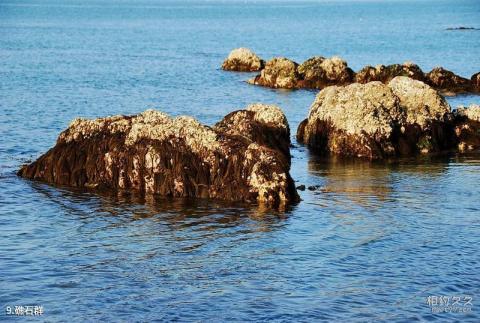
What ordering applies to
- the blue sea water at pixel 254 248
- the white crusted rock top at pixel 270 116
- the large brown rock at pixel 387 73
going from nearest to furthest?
1. the blue sea water at pixel 254 248
2. the white crusted rock top at pixel 270 116
3. the large brown rock at pixel 387 73

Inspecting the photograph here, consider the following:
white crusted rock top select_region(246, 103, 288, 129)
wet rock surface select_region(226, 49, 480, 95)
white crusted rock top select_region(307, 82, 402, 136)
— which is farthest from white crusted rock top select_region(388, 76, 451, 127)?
wet rock surface select_region(226, 49, 480, 95)

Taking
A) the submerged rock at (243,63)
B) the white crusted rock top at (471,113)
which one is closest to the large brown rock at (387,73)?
the submerged rock at (243,63)

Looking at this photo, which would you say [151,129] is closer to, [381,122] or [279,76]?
[381,122]

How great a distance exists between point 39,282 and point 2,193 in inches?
376

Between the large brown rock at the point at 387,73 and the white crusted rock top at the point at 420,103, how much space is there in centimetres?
2382

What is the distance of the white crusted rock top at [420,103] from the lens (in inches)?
1556

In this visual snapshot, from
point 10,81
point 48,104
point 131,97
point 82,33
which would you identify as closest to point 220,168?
point 48,104

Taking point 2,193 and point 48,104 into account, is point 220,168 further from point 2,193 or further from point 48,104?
point 48,104

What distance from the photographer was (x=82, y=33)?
15325 centimetres

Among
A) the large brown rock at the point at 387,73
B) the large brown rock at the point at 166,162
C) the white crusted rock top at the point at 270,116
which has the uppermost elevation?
the large brown rock at the point at 387,73

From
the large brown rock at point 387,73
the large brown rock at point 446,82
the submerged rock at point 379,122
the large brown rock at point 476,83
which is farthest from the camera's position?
the large brown rock at point 387,73

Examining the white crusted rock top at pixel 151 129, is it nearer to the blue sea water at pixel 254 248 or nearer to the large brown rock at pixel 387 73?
the blue sea water at pixel 254 248

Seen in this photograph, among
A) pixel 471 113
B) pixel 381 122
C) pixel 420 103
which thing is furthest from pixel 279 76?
pixel 381 122

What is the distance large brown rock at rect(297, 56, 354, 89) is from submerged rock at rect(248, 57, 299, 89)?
2.13 feet
